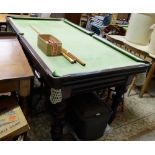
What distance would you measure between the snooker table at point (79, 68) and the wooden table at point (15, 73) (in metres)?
0.15

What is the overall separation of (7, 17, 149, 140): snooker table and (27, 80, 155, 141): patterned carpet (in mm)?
240

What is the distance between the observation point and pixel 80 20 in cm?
555

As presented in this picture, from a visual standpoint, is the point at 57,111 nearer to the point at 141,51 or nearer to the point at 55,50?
the point at 55,50

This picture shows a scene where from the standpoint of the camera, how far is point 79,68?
179 cm

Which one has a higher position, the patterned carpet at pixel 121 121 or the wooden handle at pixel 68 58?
the wooden handle at pixel 68 58

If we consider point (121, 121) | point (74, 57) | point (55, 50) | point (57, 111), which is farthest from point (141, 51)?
point (57, 111)

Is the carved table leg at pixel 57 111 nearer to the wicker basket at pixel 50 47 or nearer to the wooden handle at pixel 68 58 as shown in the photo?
the wooden handle at pixel 68 58

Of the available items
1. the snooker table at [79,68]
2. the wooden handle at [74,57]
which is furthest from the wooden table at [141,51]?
the wooden handle at [74,57]

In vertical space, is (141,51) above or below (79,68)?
below

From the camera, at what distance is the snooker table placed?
5.46 ft

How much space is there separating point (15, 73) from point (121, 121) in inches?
60.8

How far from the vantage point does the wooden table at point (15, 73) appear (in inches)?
57.4

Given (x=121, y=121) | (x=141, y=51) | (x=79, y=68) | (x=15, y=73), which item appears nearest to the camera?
(x=15, y=73)
